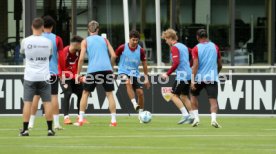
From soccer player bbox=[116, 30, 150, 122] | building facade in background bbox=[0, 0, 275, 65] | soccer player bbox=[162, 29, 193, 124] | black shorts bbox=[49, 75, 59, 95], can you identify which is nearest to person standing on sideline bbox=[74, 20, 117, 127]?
black shorts bbox=[49, 75, 59, 95]

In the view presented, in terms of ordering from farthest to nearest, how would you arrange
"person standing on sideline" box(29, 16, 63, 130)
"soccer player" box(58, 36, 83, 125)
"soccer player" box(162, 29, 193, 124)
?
"soccer player" box(58, 36, 83, 125)
"soccer player" box(162, 29, 193, 124)
"person standing on sideline" box(29, 16, 63, 130)

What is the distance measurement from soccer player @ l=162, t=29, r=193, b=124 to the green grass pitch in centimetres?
46

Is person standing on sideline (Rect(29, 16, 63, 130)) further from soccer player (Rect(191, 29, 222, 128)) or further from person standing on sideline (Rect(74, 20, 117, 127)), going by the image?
soccer player (Rect(191, 29, 222, 128))

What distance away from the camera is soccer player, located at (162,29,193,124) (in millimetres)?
19516

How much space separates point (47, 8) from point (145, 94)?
6.75 m

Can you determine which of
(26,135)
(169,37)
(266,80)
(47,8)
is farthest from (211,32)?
(26,135)

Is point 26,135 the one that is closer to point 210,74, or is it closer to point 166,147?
point 166,147

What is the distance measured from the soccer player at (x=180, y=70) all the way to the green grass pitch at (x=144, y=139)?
0.46 m

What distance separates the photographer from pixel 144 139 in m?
15.3

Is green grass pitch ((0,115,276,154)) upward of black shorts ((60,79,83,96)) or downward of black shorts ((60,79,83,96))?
downward

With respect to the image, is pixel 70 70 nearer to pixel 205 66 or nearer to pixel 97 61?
pixel 97 61

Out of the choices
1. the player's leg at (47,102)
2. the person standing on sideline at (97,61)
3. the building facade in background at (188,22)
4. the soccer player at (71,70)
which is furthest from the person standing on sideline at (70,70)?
the building facade in background at (188,22)

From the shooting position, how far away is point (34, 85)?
1570 centimetres

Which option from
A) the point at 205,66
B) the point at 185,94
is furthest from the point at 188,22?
the point at 205,66
